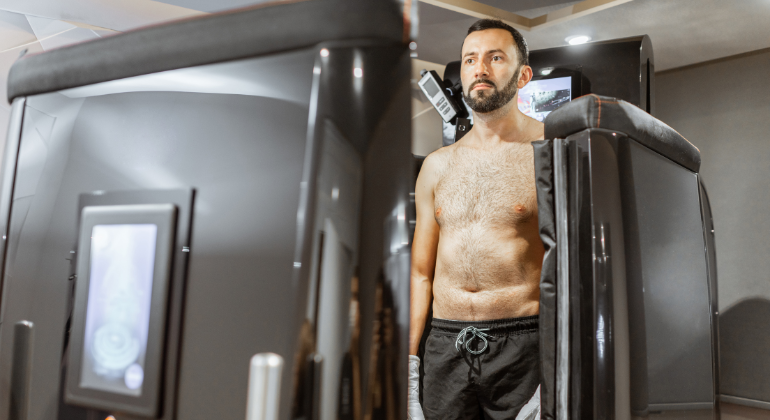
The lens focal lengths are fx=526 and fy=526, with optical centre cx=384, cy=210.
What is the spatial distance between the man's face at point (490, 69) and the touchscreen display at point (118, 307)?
1614 millimetres

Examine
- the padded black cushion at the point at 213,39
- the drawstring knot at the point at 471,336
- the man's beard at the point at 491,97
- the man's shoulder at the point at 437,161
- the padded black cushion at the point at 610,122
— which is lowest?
the drawstring knot at the point at 471,336

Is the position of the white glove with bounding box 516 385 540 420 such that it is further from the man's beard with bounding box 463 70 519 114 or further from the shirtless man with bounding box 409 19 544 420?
the man's beard with bounding box 463 70 519 114

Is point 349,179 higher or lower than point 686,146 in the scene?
lower

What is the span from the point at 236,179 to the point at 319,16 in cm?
12

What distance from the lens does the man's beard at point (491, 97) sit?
1.85 metres

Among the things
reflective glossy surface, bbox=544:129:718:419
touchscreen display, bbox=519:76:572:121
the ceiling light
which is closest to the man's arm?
touchscreen display, bbox=519:76:572:121

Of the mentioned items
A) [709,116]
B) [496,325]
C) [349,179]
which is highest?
[709,116]

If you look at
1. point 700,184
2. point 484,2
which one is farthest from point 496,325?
point 484,2

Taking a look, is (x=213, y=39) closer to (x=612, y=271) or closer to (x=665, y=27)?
(x=612, y=271)

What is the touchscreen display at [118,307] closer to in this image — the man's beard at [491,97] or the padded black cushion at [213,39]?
the padded black cushion at [213,39]

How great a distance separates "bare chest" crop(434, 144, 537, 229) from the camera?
5.52ft

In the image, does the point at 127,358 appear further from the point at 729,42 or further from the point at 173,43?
the point at 729,42

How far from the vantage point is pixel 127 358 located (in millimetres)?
365

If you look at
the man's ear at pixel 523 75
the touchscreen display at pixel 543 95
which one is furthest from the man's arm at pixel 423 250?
the touchscreen display at pixel 543 95
